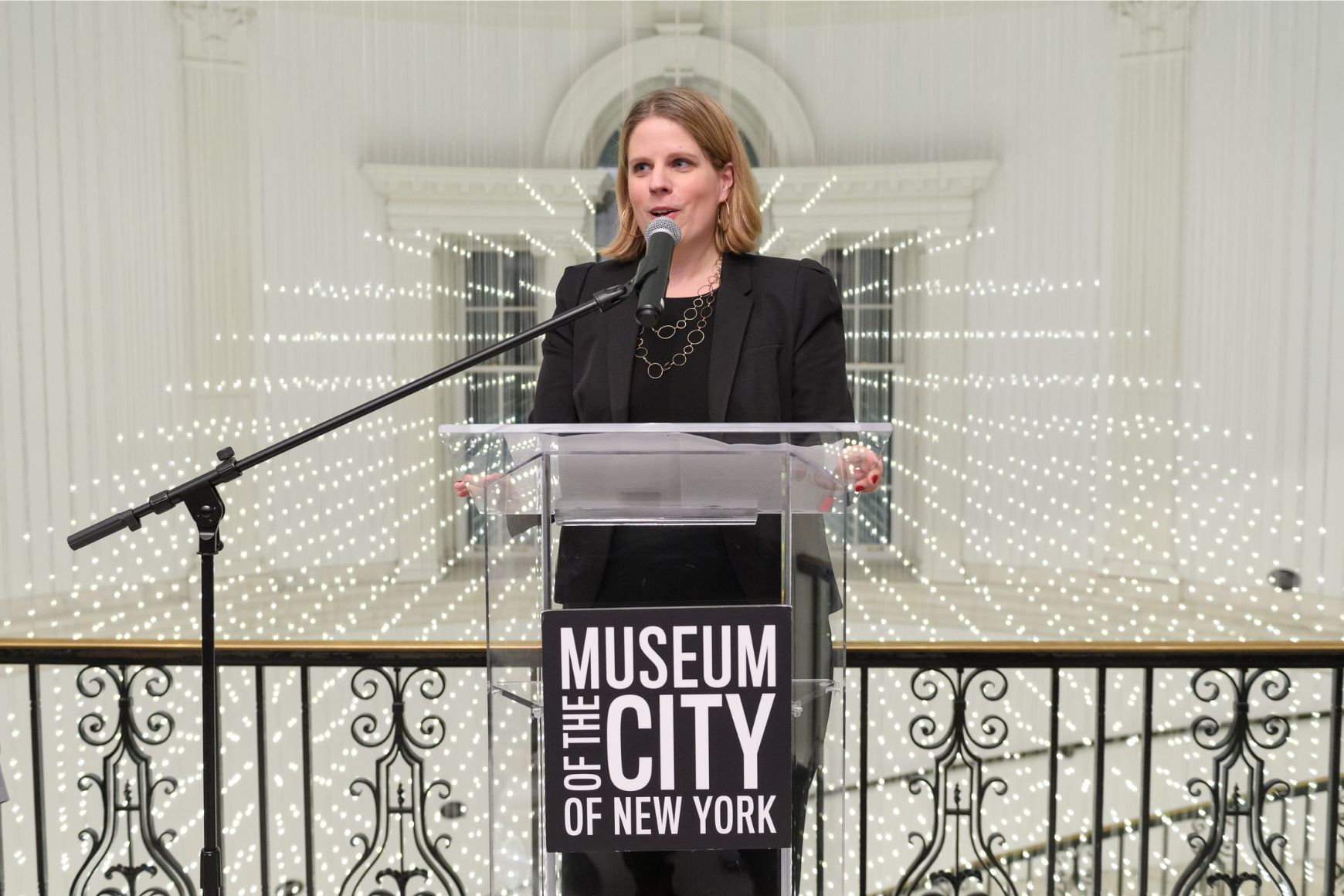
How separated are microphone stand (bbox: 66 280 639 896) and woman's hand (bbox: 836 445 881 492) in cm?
30

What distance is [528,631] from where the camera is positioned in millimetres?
1239

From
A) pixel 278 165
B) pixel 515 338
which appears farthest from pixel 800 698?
pixel 278 165

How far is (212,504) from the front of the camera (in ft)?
4.64

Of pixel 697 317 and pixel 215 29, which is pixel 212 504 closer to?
pixel 697 317

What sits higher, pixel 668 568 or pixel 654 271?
pixel 654 271

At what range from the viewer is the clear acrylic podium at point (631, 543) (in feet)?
3.97

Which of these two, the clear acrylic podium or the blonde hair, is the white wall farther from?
the clear acrylic podium

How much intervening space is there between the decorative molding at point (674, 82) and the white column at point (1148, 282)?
5.97 feet

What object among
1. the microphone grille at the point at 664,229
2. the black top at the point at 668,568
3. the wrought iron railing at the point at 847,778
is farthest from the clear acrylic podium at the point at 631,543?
the wrought iron railing at the point at 847,778

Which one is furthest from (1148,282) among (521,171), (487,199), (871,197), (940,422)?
(487,199)

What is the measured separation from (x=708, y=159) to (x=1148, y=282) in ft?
17.7

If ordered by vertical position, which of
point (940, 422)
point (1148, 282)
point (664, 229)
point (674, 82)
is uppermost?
point (674, 82)

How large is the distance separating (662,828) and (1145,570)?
18.8 ft

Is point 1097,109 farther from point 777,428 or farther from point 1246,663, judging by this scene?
point 777,428
